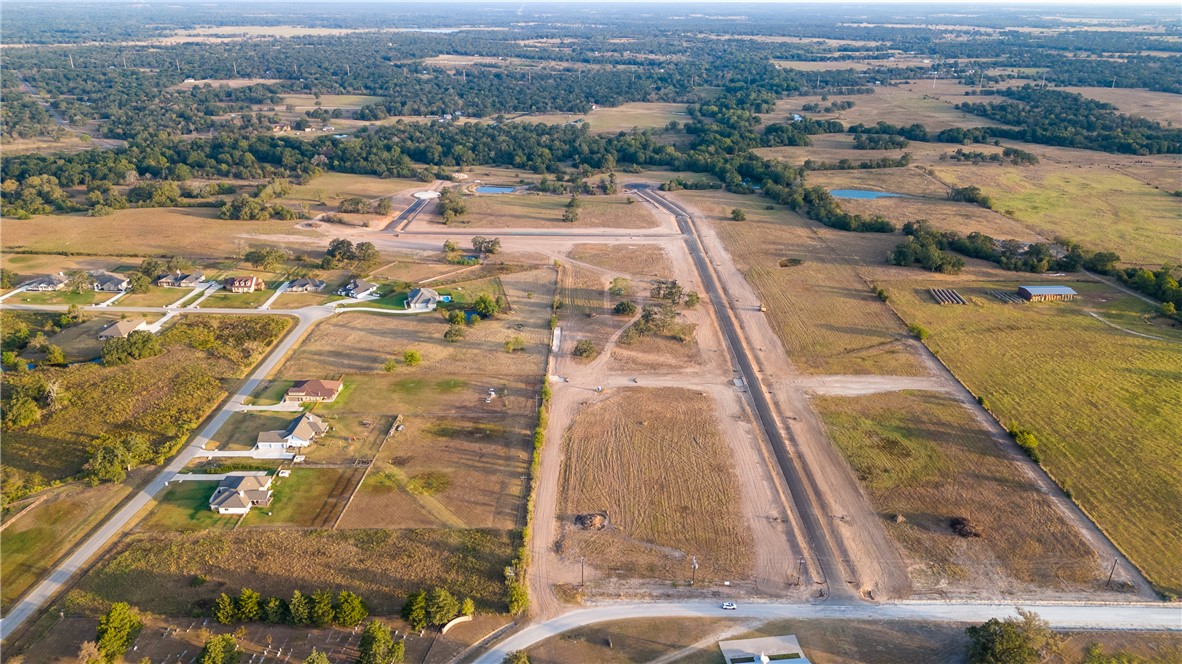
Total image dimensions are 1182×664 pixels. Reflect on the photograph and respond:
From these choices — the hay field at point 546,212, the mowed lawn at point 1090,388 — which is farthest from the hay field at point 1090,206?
the hay field at point 546,212

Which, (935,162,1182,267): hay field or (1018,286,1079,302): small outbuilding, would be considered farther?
(935,162,1182,267): hay field

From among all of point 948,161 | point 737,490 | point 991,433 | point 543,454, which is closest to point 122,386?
point 543,454

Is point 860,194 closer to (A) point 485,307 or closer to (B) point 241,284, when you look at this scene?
(A) point 485,307

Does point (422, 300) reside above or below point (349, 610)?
above

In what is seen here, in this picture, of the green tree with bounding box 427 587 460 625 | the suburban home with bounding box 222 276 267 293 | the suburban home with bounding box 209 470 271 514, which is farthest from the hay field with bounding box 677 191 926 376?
the suburban home with bounding box 222 276 267 293

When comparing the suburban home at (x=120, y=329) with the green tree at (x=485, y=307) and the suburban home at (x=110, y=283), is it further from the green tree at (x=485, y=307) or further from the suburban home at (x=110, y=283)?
the green tree at (x=485, y=307)

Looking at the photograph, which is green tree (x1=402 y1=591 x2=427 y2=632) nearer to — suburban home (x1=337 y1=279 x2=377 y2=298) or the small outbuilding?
suburban home (x1=337 y1=279 x2=377 y2=298)

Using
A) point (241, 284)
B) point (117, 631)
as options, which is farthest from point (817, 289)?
point (117, 631)
